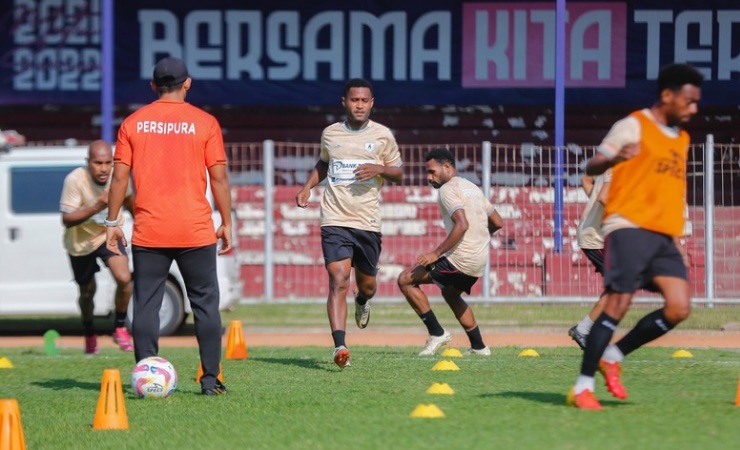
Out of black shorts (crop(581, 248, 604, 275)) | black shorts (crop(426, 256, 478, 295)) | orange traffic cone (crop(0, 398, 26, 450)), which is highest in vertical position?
black shorts (crop(581, 248, 604, 275))

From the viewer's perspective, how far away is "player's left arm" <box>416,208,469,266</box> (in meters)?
10.2

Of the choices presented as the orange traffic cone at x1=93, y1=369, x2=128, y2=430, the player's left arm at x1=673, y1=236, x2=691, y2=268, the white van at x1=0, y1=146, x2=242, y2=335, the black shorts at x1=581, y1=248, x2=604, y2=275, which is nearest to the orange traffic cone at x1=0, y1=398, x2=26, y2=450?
the orange traffic cone at x1=93, y1=369, x2=128, y2=430

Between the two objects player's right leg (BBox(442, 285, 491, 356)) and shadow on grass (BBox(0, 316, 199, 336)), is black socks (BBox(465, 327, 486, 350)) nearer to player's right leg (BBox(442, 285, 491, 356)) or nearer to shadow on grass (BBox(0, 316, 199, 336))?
player's right leg (BBox(442, 285, 491, 356))

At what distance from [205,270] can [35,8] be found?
1266 cm

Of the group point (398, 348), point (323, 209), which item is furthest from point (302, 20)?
point (323, 209)

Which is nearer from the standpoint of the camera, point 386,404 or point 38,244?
point 386,404

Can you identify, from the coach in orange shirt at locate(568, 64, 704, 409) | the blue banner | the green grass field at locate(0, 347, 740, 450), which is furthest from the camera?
the blue banner

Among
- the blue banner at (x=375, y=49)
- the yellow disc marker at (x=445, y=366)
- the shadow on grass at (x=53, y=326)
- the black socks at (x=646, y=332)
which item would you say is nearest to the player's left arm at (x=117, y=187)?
the yellow disc marker at (x=445, y=366)

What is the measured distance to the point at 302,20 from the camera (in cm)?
1936

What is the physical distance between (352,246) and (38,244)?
5.68 m

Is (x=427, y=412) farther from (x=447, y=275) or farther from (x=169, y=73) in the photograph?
(x=447, y=275)

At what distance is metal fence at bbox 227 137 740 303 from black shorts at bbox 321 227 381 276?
6.35m

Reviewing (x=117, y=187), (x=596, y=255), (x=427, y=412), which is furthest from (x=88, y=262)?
(x=427, y=412)

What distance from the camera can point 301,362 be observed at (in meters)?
10.5
